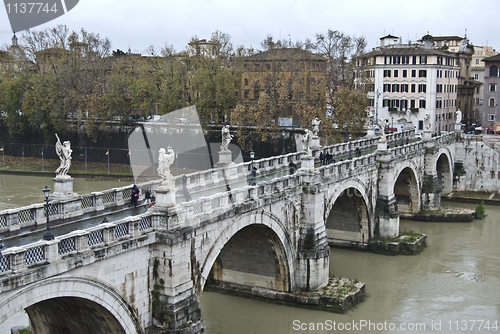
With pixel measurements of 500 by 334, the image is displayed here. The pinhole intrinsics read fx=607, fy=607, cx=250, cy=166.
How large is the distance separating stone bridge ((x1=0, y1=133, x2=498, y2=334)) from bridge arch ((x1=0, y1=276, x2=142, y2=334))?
0.03 metres

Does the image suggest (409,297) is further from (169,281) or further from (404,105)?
(404,105)

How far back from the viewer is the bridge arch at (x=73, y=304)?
13.2m

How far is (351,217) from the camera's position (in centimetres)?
3297

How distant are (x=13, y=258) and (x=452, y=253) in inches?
998

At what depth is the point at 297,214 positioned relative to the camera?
24.9m

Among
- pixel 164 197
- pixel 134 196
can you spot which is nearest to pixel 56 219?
pixel 134 196

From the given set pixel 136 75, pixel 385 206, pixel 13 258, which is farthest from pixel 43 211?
pixel 136 75

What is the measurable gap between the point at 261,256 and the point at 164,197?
8.99 metres

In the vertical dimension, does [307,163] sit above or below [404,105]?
below

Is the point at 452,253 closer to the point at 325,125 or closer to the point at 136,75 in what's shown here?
the point at 325,125

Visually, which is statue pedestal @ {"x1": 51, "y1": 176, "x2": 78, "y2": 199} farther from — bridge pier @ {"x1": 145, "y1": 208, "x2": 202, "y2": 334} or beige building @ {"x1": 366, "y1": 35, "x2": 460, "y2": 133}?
beige building @ {"x1": 366, "y1": 35, "x2": 460, "y2": 133}

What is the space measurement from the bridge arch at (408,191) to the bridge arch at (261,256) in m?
17.8

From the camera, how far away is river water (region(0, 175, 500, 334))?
2292 cm

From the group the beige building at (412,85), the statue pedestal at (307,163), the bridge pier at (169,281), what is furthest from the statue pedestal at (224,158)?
the beige building at (412,85)
